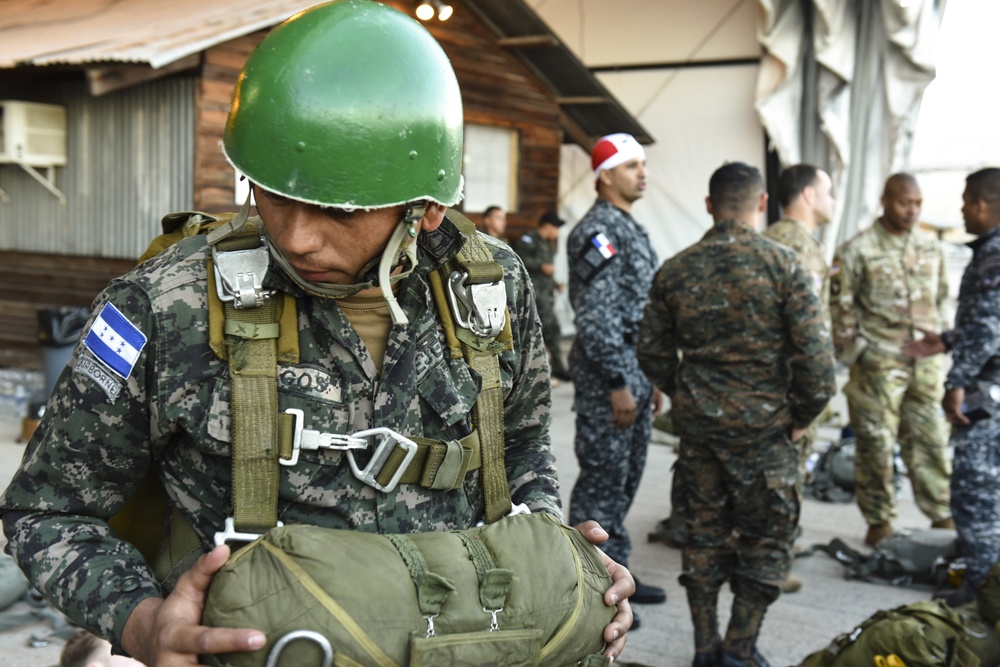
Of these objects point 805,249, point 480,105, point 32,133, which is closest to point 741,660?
point 805,249

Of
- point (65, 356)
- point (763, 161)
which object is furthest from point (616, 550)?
point (763, 161)

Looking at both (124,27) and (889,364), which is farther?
(124,27)

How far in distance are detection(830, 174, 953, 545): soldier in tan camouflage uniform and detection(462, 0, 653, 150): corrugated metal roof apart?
503 cm

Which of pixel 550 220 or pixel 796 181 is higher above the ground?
pixel 796 181

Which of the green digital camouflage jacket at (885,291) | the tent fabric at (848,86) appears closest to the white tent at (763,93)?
the tent fabric at (848,86)

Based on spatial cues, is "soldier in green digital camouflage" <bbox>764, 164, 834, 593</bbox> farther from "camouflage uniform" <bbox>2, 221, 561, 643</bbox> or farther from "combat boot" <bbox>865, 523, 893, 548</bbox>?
"camouflage uniform" <bbox>2, 221, 561, 643</bbox>

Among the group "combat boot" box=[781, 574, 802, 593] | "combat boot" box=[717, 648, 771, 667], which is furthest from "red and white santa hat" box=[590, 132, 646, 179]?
"combat boot" box=[717, 648, 771, 667]

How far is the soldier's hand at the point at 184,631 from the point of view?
1.29 metres

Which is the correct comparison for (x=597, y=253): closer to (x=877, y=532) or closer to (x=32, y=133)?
(x=877, y=532)

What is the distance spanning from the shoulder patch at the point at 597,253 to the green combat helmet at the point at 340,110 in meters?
3.28

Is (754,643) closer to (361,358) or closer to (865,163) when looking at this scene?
(361,358)

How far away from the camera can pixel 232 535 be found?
1.49 meters

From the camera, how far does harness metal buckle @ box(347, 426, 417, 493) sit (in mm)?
1625

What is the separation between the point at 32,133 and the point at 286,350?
292 inches
